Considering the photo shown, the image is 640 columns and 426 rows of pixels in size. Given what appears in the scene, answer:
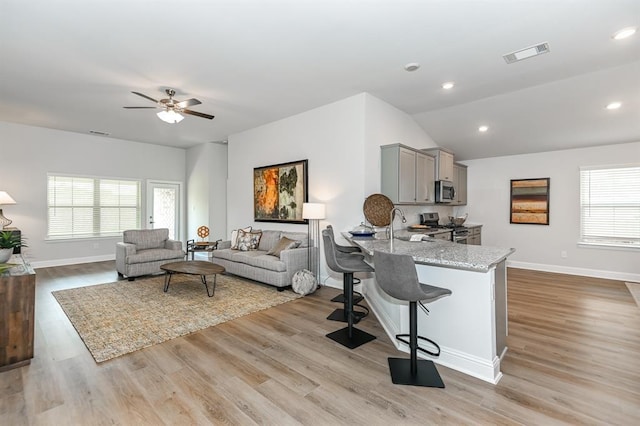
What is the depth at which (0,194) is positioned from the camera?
218 inches

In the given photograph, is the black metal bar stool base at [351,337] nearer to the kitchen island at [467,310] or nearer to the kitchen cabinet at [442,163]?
the kitchen island at [467,310]

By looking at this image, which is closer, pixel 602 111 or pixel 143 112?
pixel 602 111

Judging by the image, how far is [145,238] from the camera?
5.83 m

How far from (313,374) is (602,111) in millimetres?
5674

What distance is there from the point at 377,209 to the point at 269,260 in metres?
1.86

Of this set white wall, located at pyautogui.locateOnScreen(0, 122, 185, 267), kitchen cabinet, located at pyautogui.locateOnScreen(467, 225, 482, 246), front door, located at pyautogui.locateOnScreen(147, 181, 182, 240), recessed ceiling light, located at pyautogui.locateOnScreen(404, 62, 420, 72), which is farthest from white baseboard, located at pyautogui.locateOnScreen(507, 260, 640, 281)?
white wall, located at pyautogui.locateOnScreen(0, 122, 185, 267)

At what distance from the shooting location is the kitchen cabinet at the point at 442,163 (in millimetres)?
5711

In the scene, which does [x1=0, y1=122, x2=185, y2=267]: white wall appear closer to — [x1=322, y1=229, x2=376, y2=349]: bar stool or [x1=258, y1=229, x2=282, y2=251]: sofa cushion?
[x1=258, y1=229, x2=282, y2=251]: sofa cushion

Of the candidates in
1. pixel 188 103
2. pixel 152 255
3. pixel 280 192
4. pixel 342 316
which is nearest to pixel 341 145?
pixel 280 192

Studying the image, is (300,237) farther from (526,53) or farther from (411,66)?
(526,53)

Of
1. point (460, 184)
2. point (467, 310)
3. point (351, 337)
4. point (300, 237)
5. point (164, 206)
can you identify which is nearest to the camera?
point (467, 310)

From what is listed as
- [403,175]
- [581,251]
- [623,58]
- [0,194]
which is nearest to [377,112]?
[403,175]

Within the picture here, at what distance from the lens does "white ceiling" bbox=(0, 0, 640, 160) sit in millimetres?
2660

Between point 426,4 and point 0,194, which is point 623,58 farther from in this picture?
point 0,194
